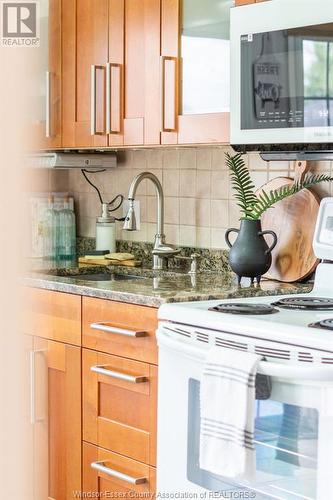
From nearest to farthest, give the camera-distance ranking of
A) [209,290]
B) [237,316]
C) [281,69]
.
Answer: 1. [237,316]
2. [281,69]
3. [209,290]

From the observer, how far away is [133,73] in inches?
105

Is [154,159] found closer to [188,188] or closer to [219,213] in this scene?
[188,188]

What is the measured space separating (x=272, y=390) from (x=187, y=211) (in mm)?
1329

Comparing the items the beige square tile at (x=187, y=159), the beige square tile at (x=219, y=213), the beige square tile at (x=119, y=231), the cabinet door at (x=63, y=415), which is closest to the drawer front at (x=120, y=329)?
the cabinet door at (x=63, y=415)

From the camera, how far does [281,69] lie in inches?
85.2

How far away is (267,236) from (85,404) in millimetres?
753

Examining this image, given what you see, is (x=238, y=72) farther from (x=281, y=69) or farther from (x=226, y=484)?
(x=226, y=484)

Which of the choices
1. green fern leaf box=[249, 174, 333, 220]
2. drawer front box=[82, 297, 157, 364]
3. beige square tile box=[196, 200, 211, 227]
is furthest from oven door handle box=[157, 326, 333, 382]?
beige square tile box=[196, 200, 211, 227]

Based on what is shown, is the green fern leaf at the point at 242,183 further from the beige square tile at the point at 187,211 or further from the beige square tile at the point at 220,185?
the beige square tile at the point at 187,211

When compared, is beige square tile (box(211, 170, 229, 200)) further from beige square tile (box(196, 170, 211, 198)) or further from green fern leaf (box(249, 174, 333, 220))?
green fern leaf (box(249, 174, 333, 220))

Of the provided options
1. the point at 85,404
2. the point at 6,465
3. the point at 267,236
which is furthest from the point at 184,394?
the point at 6,465

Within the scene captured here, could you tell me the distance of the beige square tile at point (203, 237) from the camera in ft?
9.41

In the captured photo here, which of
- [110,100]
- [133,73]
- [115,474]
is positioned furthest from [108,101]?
[115,474]

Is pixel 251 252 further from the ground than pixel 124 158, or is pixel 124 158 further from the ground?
pixel 124 158
